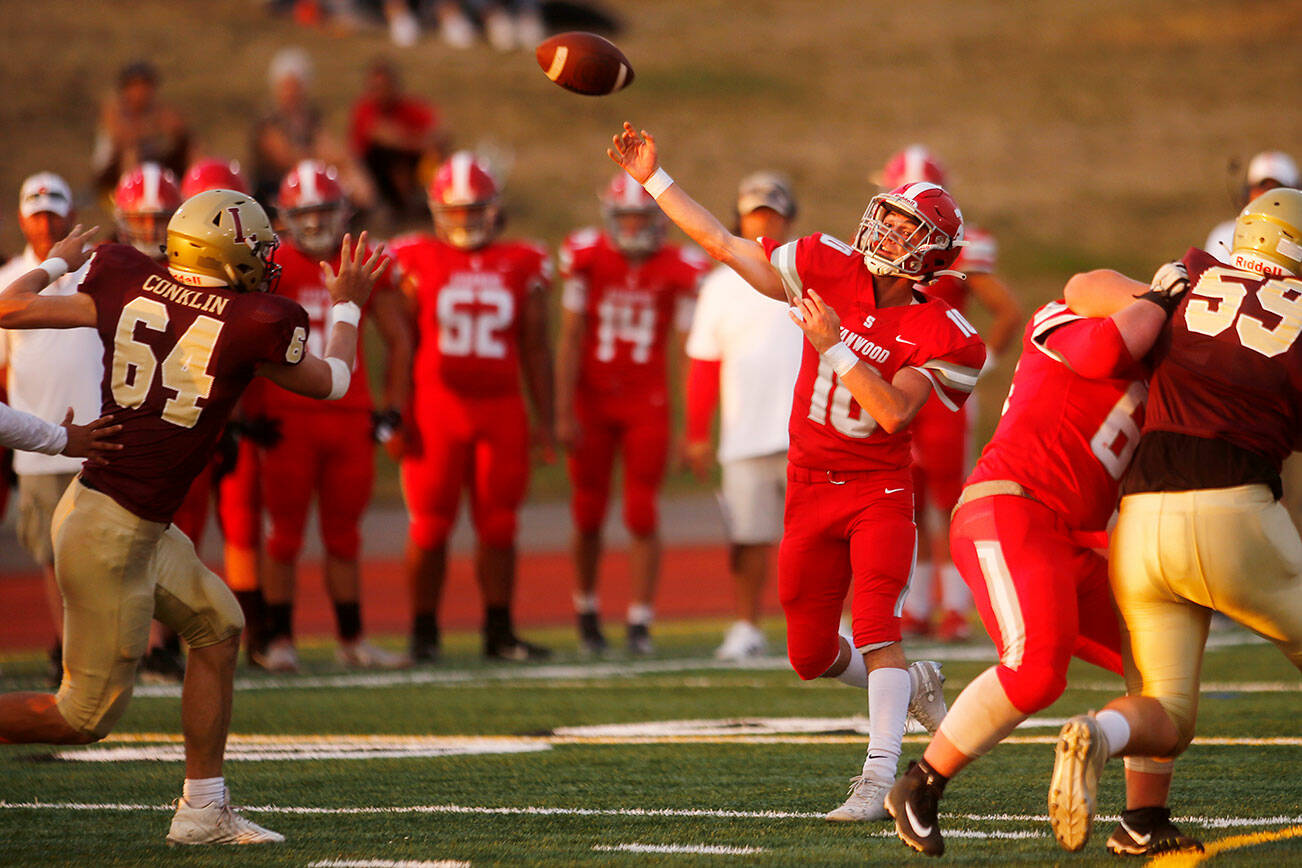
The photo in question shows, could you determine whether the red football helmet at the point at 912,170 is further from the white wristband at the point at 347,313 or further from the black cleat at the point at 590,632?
the white wristband at the point at 347,313

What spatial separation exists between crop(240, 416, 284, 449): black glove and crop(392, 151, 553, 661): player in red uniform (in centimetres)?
67

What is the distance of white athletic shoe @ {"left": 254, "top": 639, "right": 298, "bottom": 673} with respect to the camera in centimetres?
777

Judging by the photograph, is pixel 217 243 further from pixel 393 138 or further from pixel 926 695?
pixel 393 138

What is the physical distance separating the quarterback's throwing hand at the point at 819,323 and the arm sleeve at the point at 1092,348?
1.78ft

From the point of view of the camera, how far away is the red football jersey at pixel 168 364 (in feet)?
14.2

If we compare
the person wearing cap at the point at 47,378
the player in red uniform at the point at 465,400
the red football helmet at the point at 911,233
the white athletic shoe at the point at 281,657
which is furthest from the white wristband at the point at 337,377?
the player in red uniform at the point at 465,400

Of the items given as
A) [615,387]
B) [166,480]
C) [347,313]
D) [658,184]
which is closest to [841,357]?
[658,184]

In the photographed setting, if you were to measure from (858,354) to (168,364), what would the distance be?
5.76ft

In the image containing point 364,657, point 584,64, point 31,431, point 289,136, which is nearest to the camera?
point 31,431

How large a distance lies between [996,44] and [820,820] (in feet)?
103

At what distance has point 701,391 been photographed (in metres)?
8.55

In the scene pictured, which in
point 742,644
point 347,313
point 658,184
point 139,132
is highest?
point 139,132

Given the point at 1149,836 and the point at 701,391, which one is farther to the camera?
the point at 701,391

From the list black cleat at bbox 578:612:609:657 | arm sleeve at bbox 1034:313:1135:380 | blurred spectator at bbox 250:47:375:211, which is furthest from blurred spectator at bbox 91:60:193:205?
arm sleeve at bbox 1034:313:1135:380
